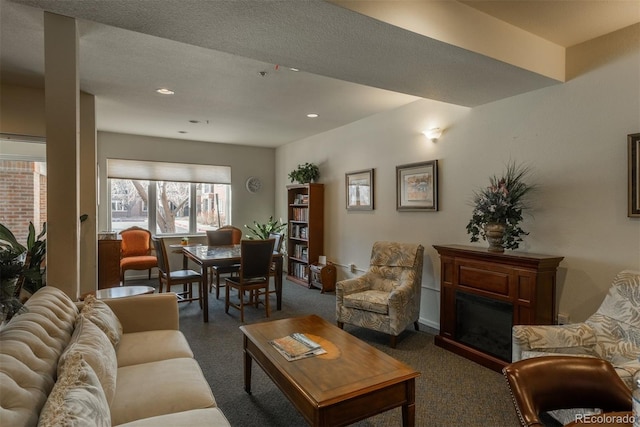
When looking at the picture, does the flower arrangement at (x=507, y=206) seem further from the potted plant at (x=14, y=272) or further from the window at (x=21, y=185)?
the window at (x=21, y=185)

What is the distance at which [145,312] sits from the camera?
8.14 ft

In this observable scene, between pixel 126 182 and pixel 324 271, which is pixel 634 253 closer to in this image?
pixel 324 271

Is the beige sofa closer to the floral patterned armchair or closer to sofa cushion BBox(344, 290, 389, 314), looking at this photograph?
sofa cushion BBox(344, 290, 389, 314)

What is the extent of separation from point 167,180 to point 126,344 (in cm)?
473

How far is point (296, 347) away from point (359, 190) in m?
3.16

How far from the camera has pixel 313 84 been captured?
355cm

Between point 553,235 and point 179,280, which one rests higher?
point 553,235

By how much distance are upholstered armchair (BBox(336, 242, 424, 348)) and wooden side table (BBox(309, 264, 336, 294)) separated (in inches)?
57.9

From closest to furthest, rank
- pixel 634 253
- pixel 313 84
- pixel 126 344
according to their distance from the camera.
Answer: pixel 126 344 < pixel 634 253 < pixel 313 84

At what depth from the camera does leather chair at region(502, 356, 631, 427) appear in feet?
4.38

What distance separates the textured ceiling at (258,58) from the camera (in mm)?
1838

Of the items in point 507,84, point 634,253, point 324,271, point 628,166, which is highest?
point 507,84

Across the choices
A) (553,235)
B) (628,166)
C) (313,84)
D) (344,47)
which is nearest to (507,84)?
(628,166)

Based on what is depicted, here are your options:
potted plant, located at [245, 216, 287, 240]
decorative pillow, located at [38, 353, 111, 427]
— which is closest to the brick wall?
potted plant, located at [245, 216, 287, 240]
